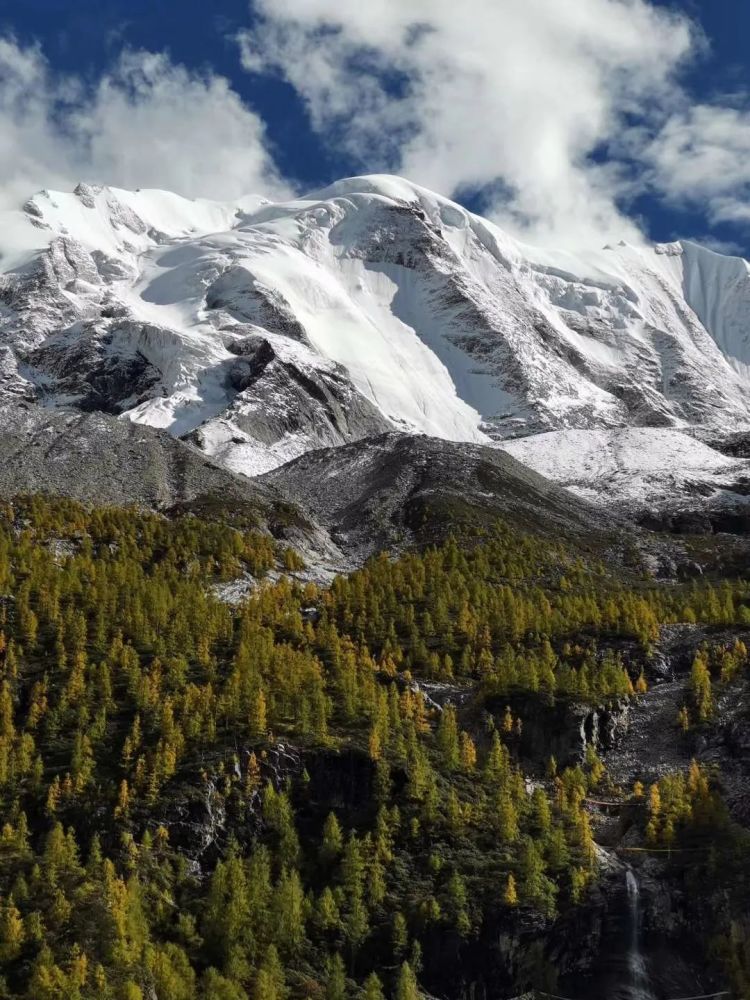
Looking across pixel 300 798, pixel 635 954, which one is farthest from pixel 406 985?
pixel 300 798

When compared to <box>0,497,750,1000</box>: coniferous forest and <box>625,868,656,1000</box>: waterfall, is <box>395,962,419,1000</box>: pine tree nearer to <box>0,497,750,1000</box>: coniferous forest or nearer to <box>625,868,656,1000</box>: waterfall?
<box>0,497,750,1000</box>: coniferous forest

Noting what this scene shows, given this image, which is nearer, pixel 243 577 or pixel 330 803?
pixel 330 803

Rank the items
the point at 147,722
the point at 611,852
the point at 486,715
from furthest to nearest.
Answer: the point at 486,715 < the point at 147,722 < the point at 611,852

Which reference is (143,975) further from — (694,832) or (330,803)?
(694,832)

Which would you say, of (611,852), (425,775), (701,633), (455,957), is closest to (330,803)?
(425,775)

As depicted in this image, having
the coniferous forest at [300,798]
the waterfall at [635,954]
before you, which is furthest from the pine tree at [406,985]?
the waterfall at [635,954]

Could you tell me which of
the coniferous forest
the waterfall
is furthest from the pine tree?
the waterfall

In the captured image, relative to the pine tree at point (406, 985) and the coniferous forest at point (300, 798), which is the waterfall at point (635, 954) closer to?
the coniferous forest at point (300, 798)
